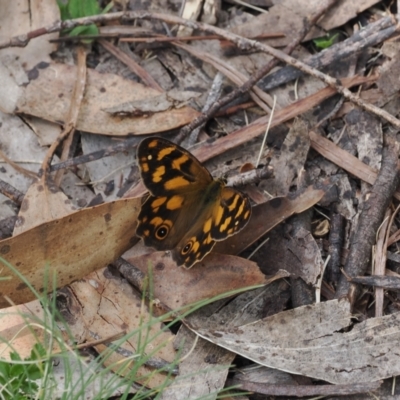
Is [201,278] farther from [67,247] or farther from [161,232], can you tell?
[67,247]

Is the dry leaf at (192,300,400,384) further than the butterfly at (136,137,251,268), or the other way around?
the butterfly at (136,137,251,268)

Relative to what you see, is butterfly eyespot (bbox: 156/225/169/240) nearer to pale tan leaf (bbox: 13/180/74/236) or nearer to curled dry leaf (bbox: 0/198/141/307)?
curled dry leaf (bbox: 0/198/141/307)

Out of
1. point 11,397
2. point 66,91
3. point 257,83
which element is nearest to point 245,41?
point 257,83

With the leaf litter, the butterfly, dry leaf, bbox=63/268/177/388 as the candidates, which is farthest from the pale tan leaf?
the butterfly

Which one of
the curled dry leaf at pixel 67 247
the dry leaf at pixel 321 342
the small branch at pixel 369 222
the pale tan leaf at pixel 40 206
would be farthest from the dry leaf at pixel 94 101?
the dry leaf at pixel 321 342

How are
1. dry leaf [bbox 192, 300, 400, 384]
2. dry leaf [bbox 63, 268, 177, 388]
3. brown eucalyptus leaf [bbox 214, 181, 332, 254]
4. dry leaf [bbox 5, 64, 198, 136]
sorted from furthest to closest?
dry leaf [bbox 5, 64, 198, 136] → brown eucalyptus leaf [bbox 214, 181, 332, 254] → dry leaf [bbox 63, 268, 177, 388] → dry leaf [bbox 192, 300, 400, 384]

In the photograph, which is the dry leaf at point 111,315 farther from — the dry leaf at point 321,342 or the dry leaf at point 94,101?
the dry leaf at point 94,101
